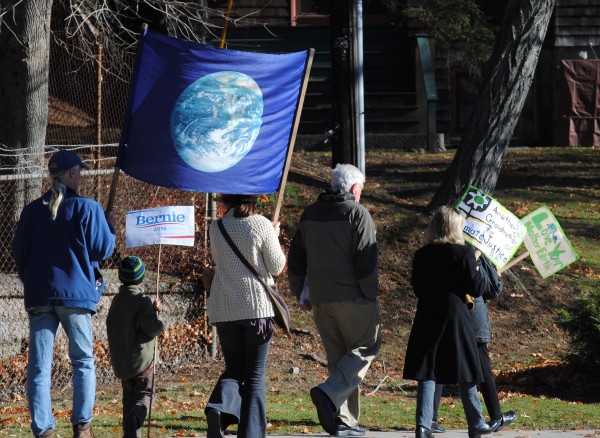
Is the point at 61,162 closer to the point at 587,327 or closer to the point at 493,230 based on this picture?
the point at 493,230

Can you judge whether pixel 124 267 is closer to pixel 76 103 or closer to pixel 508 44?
pixel 508 44

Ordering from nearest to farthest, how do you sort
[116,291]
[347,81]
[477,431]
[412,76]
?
[477,431] < [116,291] < [347,81] < [412,76]

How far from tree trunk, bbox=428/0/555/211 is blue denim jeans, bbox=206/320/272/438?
22.9 ft

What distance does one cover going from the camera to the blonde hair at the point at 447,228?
6809mm

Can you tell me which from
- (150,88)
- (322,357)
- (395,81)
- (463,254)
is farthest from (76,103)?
(463,254)

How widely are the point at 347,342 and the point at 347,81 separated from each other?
393 cm

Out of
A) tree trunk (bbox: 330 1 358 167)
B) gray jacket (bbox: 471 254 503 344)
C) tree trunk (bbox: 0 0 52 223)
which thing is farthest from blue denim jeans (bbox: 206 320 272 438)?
tree trunk (bbox: 0 0 52 223)

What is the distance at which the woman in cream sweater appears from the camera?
6.54m

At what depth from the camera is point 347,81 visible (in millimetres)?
10570

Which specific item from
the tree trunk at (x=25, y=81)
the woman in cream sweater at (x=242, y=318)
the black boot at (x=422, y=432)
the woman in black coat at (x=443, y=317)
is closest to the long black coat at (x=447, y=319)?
the woman in black coat at (x=443, y=317)

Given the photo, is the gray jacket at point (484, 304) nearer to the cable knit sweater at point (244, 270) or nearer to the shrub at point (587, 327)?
the cable knit sweater at point (244, 270)

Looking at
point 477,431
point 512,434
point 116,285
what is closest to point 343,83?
point 116,285

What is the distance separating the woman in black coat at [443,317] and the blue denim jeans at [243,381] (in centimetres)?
100

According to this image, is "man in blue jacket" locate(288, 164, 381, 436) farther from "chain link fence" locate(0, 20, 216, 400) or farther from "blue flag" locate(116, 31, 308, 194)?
"chain link fence" locate(0, 20, 216, 400)
